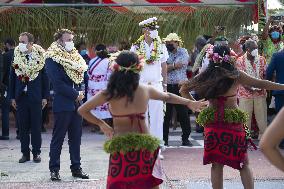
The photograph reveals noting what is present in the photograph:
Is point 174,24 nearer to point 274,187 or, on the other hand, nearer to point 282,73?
point 282,73

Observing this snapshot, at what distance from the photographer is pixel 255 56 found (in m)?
11.3

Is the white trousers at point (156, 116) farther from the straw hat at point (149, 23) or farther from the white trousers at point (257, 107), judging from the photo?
the white trousers at point (257, 107)

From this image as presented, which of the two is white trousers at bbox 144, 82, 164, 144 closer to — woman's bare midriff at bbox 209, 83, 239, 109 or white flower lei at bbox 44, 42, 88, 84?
white flower lei at bbox 44, 42, 88, 84

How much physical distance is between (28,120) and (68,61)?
72.0 inches

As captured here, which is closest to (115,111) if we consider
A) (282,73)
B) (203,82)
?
(203,82)

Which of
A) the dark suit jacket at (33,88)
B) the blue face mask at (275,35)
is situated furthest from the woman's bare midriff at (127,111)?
the blue face mask at (275,35)

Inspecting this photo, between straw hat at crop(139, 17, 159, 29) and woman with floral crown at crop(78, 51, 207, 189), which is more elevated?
straw hat at crop(139, 17, 159, 29)

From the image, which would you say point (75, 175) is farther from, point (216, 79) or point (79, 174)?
point (216, 79)

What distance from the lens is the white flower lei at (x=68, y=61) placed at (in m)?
8.19

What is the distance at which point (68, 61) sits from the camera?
8211mm

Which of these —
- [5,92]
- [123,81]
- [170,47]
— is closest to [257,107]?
[170,47]

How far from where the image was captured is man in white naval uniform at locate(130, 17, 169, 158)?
9.78 metres

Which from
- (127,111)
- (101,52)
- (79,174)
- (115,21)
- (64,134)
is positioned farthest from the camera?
(115,21)

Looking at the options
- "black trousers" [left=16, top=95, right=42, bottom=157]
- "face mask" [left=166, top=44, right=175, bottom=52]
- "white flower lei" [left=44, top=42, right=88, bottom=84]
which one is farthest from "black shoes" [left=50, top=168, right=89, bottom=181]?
"face mask" [left=166, top=44, right=175, bottom=52]
